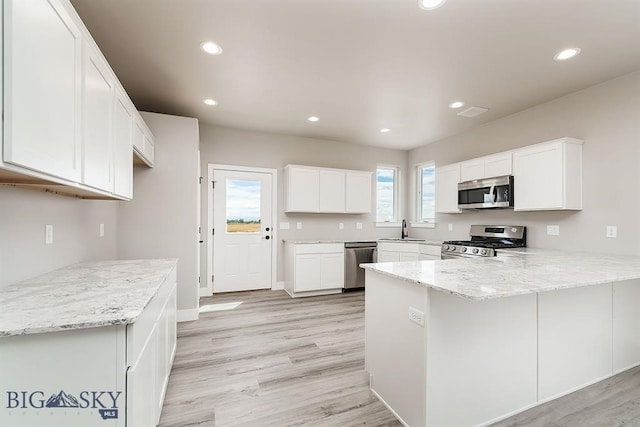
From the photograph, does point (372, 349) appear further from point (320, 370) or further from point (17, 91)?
point (17, 91)

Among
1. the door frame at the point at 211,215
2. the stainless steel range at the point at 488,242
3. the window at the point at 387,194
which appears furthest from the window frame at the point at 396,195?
the door frame at the point at 211,215

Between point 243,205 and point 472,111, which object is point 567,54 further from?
point 243,205

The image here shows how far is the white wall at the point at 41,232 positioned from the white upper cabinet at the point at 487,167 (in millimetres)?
4554

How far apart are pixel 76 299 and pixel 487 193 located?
426 cm

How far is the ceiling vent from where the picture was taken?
3730 millimetres

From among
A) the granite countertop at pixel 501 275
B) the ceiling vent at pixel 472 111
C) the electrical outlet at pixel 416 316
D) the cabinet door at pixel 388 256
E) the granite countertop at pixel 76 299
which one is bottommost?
the cabinet door at pixel 388 256

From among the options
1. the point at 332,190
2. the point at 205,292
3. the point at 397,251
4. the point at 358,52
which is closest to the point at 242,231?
the point at 205,292

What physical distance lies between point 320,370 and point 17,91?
94.9 inches

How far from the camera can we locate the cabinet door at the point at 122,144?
200cm

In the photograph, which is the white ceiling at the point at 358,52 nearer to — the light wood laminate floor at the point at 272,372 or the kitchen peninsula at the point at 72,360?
the kitchen peninsula at the point at 72,360

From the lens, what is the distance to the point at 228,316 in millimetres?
3639

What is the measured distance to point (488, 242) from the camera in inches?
156

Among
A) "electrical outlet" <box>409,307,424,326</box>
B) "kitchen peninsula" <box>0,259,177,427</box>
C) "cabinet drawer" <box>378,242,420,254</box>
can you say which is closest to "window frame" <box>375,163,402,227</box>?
"cabinet drawer" <box>378,242,420,254</box>

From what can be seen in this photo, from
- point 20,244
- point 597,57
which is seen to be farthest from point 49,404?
point 597,57
